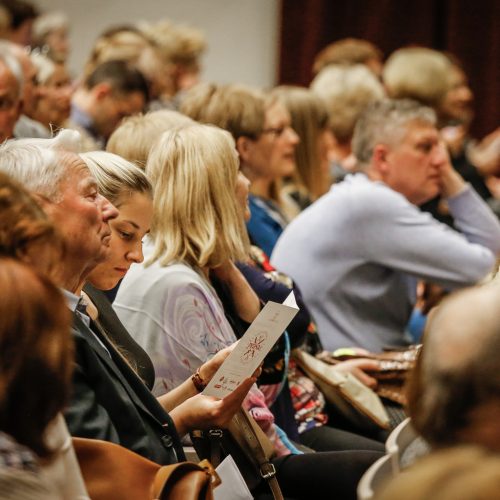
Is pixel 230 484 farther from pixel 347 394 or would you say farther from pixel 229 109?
pixel 229 109

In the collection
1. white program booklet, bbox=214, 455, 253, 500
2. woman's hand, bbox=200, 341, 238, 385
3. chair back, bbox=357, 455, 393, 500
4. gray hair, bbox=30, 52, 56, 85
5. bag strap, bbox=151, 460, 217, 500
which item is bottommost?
white program booklet, bbox=214, 455, 253, 500

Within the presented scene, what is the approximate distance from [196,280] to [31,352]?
1.26m

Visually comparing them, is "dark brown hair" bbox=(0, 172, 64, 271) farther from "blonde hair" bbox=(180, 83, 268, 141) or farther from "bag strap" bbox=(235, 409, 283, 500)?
"blonde hair" bbox=(180, 83, 268, 141)

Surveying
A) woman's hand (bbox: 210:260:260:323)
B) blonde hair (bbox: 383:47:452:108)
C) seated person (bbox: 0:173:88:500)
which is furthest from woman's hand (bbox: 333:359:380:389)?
blonde hair (bbox: 383:47:452:108)

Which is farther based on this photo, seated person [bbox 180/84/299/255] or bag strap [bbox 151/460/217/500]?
seated person [bbox 180/84/299/255]

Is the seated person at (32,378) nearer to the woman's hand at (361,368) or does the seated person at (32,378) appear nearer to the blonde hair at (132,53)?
the woman's hand at (361,368)

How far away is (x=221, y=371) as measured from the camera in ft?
7.54

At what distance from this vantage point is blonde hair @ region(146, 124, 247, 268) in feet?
9.12

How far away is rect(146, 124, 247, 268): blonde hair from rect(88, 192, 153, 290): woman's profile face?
208mm

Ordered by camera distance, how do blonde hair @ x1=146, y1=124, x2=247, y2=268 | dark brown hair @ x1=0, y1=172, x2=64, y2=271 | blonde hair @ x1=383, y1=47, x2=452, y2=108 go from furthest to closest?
blonde hair @ x1=383, y1=47, x2=452, y2=108 → blonde hair @ x1=146, y1=124, x2=247, y2=268 → dark brown hair @ x1=0, y1=172, x2=64, y2=271

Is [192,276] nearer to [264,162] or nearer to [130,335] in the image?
[130,335]

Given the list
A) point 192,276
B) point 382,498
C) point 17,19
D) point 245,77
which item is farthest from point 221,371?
point 245,77

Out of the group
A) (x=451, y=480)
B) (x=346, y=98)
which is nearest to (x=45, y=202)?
(x=451, y=480)

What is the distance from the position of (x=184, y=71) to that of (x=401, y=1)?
259cm
